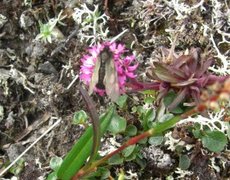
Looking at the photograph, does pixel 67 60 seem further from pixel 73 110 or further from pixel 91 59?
pixel 91 59

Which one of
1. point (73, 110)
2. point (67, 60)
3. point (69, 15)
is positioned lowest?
point (73, 110)

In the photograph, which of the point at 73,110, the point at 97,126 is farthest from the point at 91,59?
the point at 73,110

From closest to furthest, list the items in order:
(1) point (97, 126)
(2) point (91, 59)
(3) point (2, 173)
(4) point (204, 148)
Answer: (1) point (97, 126) → (2) point (91, 59) → (4) point (204, 148) → (3) point (2, 173)

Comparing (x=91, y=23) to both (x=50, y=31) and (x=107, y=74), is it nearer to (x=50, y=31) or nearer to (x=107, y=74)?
(x=50, y=31)

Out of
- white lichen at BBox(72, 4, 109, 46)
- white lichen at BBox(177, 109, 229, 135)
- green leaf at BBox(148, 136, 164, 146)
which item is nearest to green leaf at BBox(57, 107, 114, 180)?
green leaf at BBox(148, 136, 164, 146)

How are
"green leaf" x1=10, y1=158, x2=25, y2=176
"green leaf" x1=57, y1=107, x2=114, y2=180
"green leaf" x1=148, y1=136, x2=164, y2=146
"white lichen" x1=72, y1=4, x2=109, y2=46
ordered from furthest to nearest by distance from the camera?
"white lichen" x1=72, y1=4, x2=109, y2=46, "green leaf" x1=10, y1=158, x2=25, y2=176, "green leaf" x1=148, y1=136, x2=164, y2=146, "green leaf" x1=57, y1=107, x2=114, y2=180

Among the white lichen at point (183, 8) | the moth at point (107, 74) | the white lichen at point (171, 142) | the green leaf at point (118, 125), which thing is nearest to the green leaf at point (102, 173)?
the green leaf at point (118, 125)

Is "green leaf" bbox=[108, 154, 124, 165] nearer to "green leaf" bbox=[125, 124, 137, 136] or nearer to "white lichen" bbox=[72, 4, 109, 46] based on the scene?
"green leaf" bbox=[125, 124, 137, 136]
